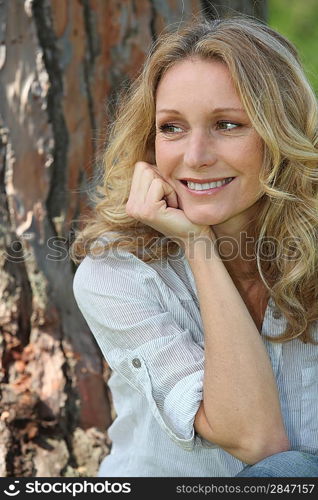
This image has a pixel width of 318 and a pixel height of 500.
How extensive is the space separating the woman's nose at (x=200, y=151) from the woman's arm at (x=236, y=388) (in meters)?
0.34

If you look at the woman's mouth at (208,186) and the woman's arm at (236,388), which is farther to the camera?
the woman's mouth at (208,186)

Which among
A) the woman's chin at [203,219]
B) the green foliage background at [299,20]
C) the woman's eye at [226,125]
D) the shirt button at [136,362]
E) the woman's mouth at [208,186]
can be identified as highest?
the woman's eye at [226,125]

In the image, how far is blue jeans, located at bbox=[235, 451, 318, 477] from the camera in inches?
76.3

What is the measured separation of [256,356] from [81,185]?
3.48 feet

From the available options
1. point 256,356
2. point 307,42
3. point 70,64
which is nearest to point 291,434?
point 256,356

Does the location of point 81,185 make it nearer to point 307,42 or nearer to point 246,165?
point 246,165

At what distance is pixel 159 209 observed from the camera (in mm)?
2229

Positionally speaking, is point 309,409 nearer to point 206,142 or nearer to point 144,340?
point 144,340

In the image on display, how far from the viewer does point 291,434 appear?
7.54ft

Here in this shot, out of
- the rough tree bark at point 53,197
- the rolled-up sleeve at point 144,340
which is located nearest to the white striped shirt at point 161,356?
the rolled-up sleeve at point 144,340

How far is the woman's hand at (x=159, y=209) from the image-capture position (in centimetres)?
222

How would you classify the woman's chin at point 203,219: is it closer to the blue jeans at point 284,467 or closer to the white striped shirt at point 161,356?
the white striped shirt at point 161,356

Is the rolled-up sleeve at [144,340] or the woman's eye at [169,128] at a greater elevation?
the woman's eye at [169,128]

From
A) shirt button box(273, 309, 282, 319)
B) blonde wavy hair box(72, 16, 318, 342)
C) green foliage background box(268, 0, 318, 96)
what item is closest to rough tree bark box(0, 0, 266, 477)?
blonde wavy hair box(72, 16, 318, 342)
